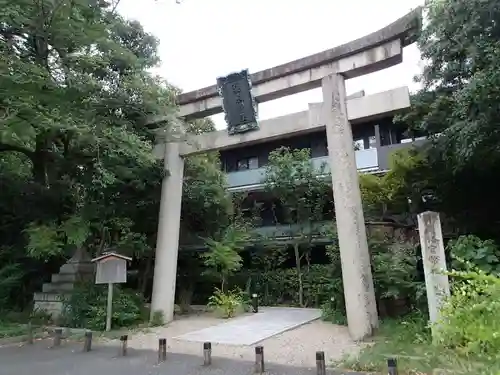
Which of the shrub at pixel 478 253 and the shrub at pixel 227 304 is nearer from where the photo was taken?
the shrub at pixel 478 253

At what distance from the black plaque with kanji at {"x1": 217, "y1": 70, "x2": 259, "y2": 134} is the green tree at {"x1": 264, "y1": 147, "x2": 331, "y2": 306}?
490 centimetres

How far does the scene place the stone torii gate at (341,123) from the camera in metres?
8.81

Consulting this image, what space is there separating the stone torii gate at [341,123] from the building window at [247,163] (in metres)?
10.4

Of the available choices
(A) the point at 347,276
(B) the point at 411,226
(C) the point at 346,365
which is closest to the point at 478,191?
(B) the point at 411,226

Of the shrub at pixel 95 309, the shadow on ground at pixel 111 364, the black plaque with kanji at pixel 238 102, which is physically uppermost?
the black plaque with kanji at pixel 238 102

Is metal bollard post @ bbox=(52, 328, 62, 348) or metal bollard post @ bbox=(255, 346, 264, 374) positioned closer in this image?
metal bollard post @ bbox=(255, 346, 264, 374)

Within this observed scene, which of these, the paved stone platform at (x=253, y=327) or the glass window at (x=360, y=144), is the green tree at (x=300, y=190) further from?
the glass window at (x=360, y=144)

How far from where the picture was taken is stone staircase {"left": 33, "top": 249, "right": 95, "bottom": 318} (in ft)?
39.6

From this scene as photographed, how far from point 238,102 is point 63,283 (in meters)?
7.94

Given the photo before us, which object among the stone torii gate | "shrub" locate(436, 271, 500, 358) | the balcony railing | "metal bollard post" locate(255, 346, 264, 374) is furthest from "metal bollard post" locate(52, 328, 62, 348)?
the balcony railing

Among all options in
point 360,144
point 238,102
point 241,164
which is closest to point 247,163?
point 241,164

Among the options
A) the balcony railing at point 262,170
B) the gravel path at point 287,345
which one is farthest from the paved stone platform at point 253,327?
the balcony railing at point 262,170

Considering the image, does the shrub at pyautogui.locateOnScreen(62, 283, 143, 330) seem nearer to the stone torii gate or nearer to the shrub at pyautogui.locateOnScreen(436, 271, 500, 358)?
the stone torii gate

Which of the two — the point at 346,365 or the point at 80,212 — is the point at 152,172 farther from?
the point at 346,365
